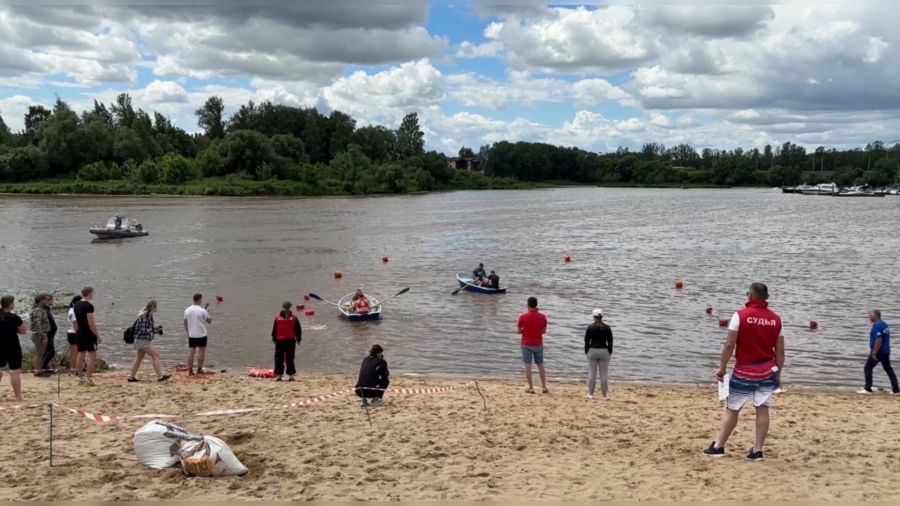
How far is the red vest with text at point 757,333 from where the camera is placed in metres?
7.57

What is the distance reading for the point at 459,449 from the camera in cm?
891

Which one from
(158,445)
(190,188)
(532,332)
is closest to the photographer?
(158,445)

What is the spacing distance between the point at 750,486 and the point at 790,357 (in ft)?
39.9

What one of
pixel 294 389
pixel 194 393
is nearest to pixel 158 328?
pixel 194 393

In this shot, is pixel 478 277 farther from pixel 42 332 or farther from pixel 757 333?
pixel 757 333

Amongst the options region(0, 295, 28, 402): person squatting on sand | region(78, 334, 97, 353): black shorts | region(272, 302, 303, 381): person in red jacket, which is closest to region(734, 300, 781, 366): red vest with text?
region(272, 302, 303, 381): person in red jacket

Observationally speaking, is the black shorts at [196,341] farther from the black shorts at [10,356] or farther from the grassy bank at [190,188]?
the grassy bank at [190,188]

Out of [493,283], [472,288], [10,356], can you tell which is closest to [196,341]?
[10,356]

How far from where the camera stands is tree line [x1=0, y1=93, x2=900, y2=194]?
106 metres

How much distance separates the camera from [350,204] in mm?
91438

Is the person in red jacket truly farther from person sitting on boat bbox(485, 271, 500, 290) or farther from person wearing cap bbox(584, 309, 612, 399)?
person sitting on boat bbox(485, 271, 500, 290)

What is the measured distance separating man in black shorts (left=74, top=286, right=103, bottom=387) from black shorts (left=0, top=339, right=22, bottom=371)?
182 cm

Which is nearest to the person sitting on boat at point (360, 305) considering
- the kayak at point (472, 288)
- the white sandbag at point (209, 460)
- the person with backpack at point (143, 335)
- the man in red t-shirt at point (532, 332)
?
the kayak at point (472, 288)

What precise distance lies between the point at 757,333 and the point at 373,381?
5990 millimetres
